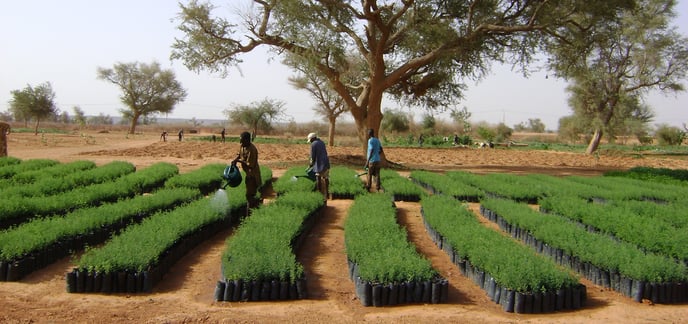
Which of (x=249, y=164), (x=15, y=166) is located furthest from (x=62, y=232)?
(x=15, y=166)

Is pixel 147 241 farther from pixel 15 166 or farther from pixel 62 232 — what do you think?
pixel 15 166

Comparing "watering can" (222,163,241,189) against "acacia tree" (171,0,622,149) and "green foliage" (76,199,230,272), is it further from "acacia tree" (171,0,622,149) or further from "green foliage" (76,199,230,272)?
"acacia tree" (171,0,622,149)

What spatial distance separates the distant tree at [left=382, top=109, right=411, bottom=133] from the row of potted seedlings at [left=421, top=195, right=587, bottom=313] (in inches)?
2363

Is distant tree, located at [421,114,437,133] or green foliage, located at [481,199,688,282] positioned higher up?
distant tree, located at [421,114,437,133]

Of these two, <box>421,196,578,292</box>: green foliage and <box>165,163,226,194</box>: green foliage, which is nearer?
<box>421,196,578,292</box>: green foliage

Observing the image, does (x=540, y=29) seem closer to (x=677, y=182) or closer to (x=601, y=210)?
(x=677, y=182)

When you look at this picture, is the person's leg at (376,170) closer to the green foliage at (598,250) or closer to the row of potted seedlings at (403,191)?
the row of potted seedlings at (403,191)

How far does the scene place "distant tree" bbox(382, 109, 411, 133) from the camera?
68.1 meters

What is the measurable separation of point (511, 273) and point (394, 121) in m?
62.6

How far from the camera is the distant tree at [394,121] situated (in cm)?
6806

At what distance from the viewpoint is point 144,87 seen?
228 feet

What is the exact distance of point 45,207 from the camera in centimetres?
969

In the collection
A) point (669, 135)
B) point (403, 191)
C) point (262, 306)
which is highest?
point (669, 135)

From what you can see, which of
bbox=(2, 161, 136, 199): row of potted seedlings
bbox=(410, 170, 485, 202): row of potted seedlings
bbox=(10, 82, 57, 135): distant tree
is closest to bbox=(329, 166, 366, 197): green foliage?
bbox=(410, 170, 485, 202): row of potted seedlings
